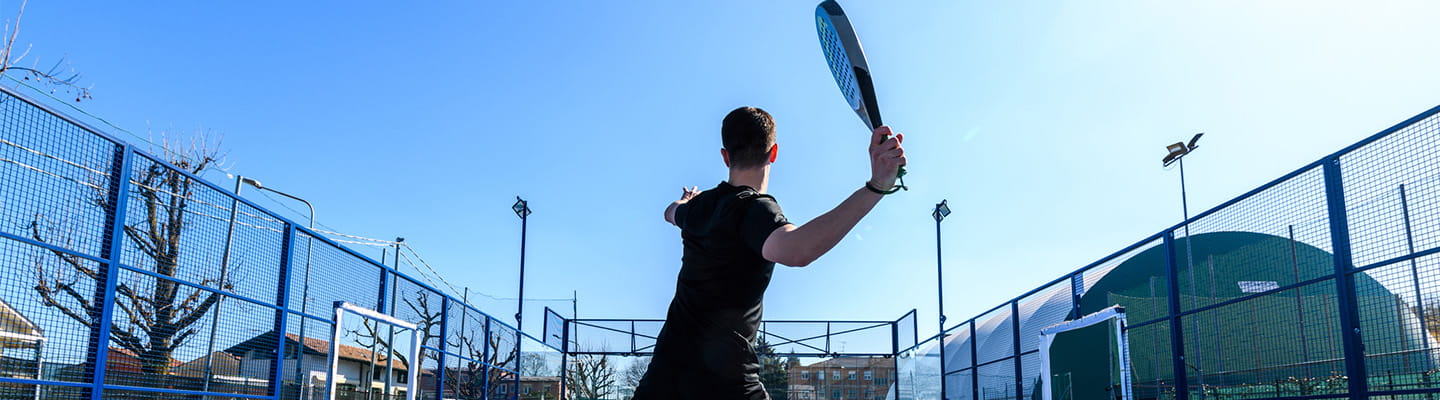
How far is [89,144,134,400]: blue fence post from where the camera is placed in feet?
17.6

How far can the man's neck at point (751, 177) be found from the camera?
2090 mm

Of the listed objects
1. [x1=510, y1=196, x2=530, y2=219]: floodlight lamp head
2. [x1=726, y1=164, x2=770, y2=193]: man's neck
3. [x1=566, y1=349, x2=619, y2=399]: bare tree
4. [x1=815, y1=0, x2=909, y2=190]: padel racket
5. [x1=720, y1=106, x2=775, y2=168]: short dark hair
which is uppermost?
[x1=510, y1=196, x2=530, y2=219]: floodlight lamp head

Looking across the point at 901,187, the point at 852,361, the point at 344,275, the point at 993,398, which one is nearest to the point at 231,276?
the point at 344,275

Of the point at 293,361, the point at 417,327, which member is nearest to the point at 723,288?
the point at 293,361

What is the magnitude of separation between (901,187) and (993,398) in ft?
38.5

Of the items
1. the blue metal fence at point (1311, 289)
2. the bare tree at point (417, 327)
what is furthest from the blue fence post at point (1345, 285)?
the bare tree at point (417, 327)

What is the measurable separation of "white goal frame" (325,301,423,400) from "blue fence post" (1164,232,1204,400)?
7.10m

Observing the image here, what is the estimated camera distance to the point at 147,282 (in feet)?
19.6

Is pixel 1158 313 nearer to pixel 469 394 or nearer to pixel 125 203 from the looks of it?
pixel 125 203

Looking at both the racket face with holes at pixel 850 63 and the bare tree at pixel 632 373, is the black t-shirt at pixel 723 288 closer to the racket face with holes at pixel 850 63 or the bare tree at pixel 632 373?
the racket face with holes at pixel 850 63

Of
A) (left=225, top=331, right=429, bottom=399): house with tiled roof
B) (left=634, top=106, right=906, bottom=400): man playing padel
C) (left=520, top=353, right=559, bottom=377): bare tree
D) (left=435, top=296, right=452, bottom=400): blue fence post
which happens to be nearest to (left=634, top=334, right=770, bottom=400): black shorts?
(left=634, top=106, right=906, bottom=400): man playing padel

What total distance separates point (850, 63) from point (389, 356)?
29.4ft

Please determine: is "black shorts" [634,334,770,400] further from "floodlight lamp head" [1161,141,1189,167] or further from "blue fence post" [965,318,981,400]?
"floodlight lamp head" [1161,141,1189,167]

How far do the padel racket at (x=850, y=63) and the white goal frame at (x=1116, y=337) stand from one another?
6.33 meters
